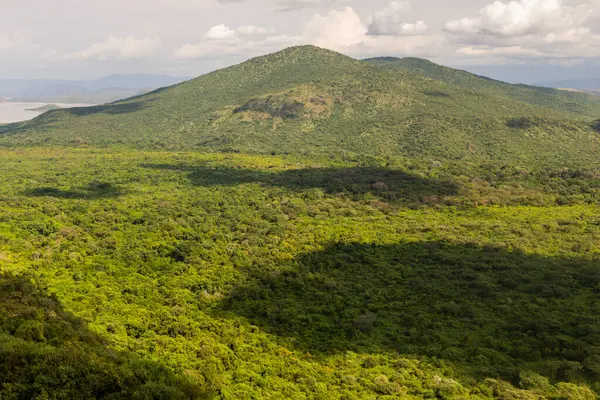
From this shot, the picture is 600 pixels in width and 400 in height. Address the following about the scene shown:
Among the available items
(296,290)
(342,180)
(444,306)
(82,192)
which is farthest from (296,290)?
(342,180)

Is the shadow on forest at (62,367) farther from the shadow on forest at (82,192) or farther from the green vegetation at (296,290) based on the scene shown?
the shadow on forest at (82,192)

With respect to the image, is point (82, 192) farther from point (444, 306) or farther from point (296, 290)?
point (444, 306)

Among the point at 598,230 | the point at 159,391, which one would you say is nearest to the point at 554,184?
the point at 598,230

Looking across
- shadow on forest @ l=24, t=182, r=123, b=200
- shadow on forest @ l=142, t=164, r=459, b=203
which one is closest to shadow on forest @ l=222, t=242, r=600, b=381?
shadow on forest @ l=142, t=164, r=459, b=203

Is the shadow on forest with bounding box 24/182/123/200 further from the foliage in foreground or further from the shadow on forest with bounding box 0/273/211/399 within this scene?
the shadow on forest with bounding box 0/273/211/399

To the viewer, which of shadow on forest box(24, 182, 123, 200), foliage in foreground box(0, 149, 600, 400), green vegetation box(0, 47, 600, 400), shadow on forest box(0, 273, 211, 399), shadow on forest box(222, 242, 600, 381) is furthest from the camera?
shadow on forest box(24, 182, 123, 200)

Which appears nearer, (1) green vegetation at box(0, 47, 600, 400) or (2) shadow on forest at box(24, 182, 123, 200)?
(1) green vegetation at box(0, 47, 600, 400)

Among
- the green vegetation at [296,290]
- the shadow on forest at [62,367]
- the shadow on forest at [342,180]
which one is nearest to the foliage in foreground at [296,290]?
the shadow on forest at [62,367]
